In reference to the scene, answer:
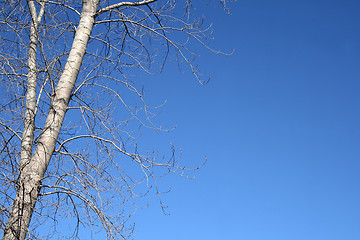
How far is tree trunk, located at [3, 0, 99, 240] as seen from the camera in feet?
11.0

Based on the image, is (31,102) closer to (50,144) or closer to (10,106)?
(10,106)

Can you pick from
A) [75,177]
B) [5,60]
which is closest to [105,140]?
[75,177]

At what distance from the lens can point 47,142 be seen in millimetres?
3594

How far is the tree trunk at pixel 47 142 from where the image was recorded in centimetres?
337

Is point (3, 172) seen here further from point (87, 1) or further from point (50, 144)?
point (87, 1)

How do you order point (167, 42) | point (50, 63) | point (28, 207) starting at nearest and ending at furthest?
point (28, 207) → point (50, 63) → point (167, 42)

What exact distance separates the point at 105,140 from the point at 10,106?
3.12ft

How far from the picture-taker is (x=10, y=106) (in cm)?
395

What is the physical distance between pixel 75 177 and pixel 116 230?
0.62 metres

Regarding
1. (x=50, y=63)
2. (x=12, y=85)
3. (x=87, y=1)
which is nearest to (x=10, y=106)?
(x=12, y=85)

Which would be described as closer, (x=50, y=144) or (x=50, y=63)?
(x=50, y=144)

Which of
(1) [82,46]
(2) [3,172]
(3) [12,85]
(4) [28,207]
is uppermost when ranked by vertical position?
(1) [82,46]

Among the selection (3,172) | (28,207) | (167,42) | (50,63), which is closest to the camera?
(28,207)

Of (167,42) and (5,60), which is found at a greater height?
(167,42)
